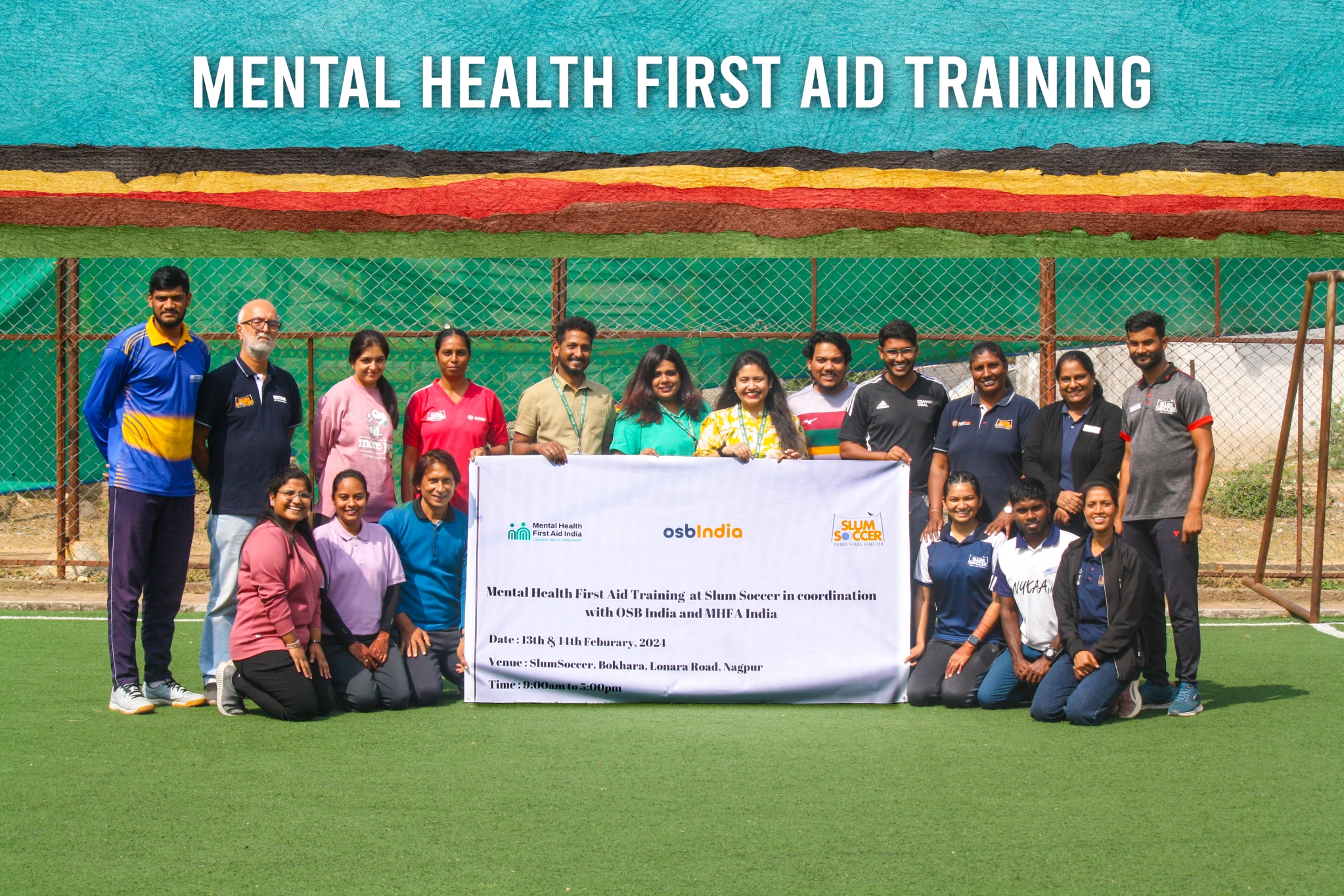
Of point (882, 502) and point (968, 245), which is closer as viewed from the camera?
point (882, 502)

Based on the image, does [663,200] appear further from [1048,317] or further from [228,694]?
[1048,317]

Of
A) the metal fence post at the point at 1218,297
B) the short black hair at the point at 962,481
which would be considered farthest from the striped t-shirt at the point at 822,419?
the metal fence post at the point at 1218,297

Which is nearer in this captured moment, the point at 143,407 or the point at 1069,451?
the point at 143,407

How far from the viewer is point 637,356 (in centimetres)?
905

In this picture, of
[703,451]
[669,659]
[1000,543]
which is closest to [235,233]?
[703,451]

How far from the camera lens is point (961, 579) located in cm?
529

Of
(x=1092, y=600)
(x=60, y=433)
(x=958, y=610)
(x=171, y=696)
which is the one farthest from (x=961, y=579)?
Answer: (x=60, y=433)

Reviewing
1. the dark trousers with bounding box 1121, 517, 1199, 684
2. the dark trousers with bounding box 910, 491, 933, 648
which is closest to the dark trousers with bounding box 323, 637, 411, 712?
the dark trousers with bounding box 910, 491, 933, 648

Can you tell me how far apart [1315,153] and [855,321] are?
11.2ft

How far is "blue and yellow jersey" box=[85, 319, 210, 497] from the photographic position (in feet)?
16.4

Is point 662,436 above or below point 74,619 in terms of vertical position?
above

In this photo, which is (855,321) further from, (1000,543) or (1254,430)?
(1254,430)

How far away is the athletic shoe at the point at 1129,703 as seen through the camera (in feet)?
16.2

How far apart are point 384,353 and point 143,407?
1072 mm
